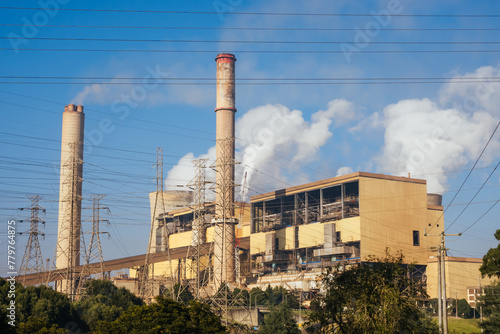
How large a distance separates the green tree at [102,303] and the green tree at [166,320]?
19.5m

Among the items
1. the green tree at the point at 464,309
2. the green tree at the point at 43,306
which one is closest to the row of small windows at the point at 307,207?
the green tree at the point at 464,309

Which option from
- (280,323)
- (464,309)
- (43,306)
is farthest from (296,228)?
(43,306)

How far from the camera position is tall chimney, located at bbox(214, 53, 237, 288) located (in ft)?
369

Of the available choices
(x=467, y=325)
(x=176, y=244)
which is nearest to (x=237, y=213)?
(x=176, y=244)

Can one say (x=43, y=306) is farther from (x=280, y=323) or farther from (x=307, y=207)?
(x=307, y=207)

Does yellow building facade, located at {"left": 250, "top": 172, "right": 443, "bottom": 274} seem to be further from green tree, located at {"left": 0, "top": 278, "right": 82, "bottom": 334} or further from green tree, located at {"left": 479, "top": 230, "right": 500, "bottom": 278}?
green tree, located at {"left": 0, "top": 278, "right": 82, "bottom": 334}

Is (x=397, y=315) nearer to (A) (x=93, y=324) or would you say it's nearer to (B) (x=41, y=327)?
(B) (x=41, y=327)

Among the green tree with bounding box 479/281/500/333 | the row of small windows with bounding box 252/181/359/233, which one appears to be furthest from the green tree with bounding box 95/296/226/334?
the row of small windows with bounding box 252/181/359/233

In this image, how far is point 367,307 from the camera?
113 feet

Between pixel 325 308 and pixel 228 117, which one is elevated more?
pixel 228 117

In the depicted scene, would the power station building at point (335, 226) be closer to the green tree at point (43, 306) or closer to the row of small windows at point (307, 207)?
the row of small windows at point (307, 207)

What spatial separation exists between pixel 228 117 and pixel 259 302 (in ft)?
124

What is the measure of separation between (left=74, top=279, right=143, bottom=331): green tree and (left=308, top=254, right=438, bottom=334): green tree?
32734mm

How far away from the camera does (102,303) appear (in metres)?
77.7
